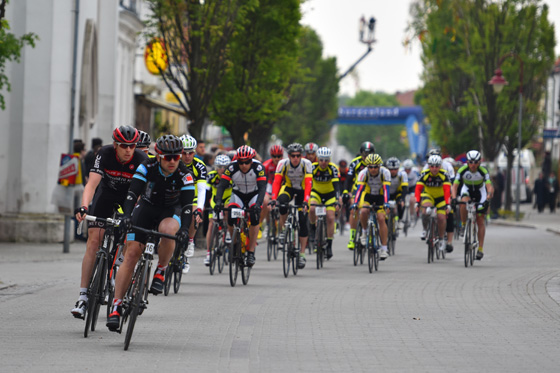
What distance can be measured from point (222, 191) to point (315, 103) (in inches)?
2198

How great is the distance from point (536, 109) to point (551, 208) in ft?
28.7

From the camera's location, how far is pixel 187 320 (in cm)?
1168

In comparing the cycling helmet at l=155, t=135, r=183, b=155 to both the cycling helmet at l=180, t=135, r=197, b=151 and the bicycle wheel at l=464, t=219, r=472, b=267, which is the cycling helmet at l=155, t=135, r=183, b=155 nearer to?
the cycling helmet at l=180, t=135, r=197, b=151

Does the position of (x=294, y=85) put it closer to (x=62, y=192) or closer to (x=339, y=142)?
(x=62, y=192)

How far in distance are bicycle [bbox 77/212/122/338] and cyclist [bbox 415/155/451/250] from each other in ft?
36.6

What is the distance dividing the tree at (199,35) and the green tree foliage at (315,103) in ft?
132

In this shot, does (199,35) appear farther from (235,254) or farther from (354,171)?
(235,254)

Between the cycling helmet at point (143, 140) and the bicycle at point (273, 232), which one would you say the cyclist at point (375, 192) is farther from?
the cycling helmet at point (143, 140)

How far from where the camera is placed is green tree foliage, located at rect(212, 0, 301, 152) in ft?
115

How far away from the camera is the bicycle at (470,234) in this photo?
2039 cm

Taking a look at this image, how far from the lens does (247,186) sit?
54.7 ft

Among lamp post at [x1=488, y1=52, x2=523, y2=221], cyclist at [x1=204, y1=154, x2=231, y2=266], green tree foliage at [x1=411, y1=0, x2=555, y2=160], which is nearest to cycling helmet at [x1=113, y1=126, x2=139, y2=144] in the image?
cyclist at [x1=204, y1=154, x2=231, y2=266]

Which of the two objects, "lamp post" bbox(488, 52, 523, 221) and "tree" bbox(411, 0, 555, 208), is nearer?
"lamp post" bbox(488, 52, 523, 221)

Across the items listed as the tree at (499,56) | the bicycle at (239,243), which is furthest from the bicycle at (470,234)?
the tree at (499,56)
